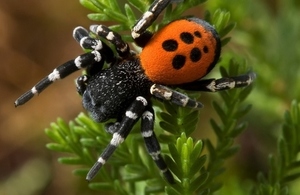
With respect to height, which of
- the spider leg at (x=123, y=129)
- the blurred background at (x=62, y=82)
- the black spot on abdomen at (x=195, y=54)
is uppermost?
the black spot on abdomen at (x=195, y=54)

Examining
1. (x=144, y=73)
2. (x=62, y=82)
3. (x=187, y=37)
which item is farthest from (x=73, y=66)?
(x=62, y=82)

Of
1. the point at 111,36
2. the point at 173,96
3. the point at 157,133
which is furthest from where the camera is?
the point at 157,133

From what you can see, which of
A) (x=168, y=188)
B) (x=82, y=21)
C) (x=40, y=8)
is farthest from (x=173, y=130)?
(x=40, y=8)

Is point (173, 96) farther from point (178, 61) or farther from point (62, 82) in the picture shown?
point (62, 82)

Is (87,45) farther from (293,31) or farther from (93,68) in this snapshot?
(293,31)

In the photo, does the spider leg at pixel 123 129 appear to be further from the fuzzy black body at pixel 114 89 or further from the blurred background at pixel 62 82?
the blurred background at pixel 62 82

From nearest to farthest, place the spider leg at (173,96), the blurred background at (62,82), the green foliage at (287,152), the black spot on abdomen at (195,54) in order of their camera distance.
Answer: the spider leg at (173,96)
the black spot on abdomen at (195,54)
the green foliage at (287,152)
the blurred background at (62,82)

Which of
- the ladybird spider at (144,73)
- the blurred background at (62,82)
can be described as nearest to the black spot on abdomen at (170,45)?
the ladybird spider at (144,73)
